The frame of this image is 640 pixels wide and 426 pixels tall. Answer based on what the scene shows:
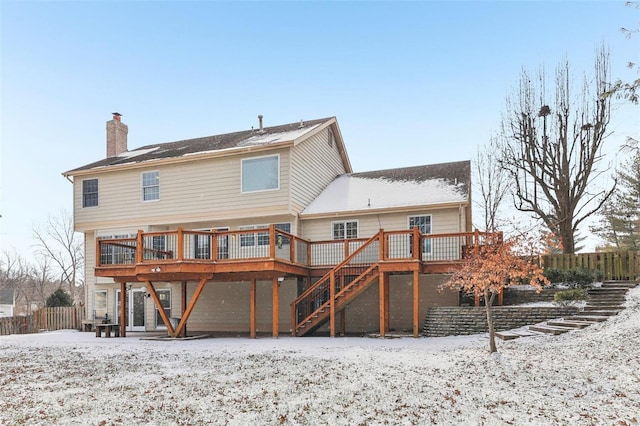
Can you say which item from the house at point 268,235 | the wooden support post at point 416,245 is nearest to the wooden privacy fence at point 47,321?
the house at point 268,235

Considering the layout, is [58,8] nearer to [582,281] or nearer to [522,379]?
[522,379]

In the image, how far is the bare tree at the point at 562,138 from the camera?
846 inches

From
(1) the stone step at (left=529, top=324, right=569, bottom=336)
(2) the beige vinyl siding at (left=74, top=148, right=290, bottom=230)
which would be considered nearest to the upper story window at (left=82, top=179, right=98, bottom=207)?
(2) the beige vinyl siding at (left=74, top=148, right=290, bottom=230)

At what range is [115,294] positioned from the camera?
2131cm

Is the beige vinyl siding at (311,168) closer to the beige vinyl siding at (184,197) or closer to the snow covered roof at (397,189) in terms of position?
the snow covered roof at (397,189)

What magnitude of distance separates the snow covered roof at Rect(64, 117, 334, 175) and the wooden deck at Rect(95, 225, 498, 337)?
12.3ft

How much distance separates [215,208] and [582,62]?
17557mm

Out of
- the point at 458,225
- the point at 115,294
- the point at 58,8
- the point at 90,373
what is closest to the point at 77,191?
the point at 115,294

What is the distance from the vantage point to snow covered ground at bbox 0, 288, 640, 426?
21.6 feet

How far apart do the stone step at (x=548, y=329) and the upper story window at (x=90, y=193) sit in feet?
59.5

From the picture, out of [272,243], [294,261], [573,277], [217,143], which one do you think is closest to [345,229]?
[294,261]

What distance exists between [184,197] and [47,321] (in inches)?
369

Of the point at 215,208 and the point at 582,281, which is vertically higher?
the point at 215,208

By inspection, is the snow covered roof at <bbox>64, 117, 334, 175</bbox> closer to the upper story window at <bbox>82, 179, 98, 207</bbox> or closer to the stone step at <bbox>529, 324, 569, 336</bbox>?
the upper story window at <bbox>82, 179, 98, 207</bbox>
